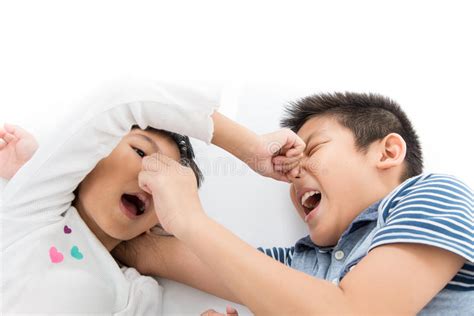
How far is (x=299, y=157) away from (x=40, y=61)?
2.46 feet

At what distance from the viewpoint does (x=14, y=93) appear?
1.35 m

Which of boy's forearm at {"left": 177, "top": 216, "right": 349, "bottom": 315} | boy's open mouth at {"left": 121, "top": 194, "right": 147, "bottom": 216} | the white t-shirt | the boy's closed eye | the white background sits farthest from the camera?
the white background

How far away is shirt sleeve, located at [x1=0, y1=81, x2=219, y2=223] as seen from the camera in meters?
0.92

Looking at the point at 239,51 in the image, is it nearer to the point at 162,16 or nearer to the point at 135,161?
the point at 162,16

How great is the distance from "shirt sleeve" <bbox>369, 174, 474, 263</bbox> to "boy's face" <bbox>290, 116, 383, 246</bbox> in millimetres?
137

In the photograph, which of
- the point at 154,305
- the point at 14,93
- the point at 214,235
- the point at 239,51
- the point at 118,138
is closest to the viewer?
the point at 214,235

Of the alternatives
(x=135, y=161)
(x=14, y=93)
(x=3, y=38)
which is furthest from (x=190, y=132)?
(x=3, y=38)

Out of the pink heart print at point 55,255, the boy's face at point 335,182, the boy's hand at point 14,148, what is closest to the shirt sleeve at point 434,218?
the boy's face at point 335,182

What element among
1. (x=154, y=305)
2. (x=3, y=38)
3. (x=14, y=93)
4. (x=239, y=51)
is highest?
(x=239, y=51)

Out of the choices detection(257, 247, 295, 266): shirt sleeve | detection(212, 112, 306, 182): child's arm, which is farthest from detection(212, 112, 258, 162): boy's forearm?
detection(257, 247, 295, 266): shirt sleeve

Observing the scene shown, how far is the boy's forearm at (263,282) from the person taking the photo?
2.50 ft

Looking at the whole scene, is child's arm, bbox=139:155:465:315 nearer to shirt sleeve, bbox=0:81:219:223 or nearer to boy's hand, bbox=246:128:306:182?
shirt sleeve, bbox=0:81:219:223

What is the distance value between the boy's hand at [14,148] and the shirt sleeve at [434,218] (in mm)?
719

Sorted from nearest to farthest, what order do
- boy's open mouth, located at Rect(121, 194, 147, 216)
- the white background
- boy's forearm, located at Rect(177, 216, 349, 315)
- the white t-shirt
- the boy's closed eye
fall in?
1. boy's forearm, located at Rect(177, 216, 349, 315)
2. the white t-shirt
3. boy's open mouth, located at Rect(121, 194, 147, 216)
4. the boy's closed eye
5. the white background
